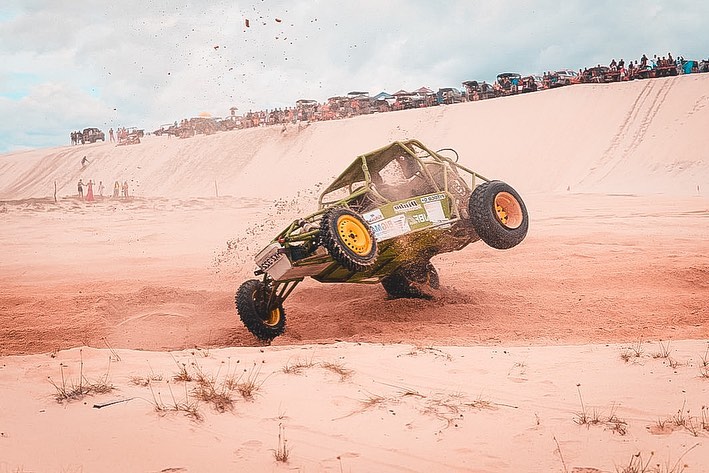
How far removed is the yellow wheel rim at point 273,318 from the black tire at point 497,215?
2.70m

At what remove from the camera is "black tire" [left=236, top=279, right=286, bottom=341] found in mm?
Result: 7621

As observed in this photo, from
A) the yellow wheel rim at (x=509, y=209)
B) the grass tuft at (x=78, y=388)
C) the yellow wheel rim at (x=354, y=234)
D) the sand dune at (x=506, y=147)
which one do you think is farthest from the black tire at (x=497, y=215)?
the sand dune at (x=506, y=147)

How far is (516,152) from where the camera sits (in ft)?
105

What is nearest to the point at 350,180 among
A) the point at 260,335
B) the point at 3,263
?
the point at 260,335

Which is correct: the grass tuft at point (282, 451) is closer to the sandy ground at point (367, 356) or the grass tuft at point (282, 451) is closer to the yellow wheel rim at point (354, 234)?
the sandy ground at point (367, 356)

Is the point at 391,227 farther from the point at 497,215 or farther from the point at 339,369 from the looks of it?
the point at 339,369

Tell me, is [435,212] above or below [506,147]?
below

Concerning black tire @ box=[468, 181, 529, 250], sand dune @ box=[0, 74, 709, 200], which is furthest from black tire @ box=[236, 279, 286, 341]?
sand dune @ box=[0, 74, 709, 200]

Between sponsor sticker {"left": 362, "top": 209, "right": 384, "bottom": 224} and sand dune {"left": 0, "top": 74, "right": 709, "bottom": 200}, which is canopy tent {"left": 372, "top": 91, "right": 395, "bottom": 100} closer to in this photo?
sand dune {"left": 0, "top": 74, "right": 709, "bottom": 200}

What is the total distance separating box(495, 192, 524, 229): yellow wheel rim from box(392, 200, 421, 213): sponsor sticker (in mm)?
1049

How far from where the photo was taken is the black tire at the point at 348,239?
636cm

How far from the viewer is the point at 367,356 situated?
534 centimetres

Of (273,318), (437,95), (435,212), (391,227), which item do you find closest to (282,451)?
(391,227)

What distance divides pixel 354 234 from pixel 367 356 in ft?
5.51
